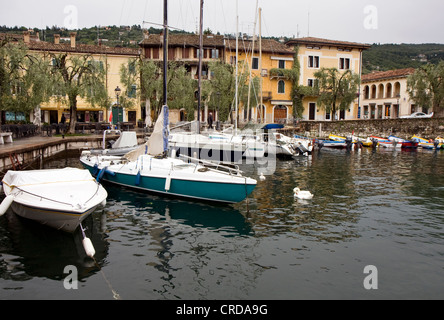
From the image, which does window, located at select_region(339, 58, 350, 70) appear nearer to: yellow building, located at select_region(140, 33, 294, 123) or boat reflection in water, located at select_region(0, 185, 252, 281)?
yellow building, located at select_region(140, 33, 294, 123)

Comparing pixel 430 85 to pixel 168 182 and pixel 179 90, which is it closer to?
pixel 179 90

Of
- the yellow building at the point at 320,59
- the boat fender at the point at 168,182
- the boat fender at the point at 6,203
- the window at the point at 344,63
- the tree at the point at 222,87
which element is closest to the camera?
the boat fender at the point at 6,203

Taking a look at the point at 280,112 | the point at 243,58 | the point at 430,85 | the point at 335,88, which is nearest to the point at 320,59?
the point at 335,88

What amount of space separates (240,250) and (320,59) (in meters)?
55.0

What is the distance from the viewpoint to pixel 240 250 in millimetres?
11062

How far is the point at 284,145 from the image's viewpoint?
112 ft

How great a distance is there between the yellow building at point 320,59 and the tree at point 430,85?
8.35 metres

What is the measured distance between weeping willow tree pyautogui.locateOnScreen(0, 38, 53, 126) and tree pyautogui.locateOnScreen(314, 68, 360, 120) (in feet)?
128

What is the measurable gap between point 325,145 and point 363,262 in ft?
124

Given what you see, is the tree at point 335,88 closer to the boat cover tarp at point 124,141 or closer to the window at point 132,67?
the window at point 132,67

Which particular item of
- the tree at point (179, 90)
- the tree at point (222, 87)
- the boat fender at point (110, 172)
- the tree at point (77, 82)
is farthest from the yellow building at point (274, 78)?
the boat fender at point (110, 172)

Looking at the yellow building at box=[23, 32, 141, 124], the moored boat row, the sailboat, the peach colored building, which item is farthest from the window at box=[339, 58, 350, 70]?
the sailboat

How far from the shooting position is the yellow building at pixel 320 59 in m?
60.0

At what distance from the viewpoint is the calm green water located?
343 inches
